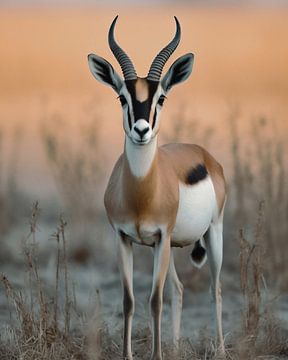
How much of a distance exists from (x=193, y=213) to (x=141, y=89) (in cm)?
119

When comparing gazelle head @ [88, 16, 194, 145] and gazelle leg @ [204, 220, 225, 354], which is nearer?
gazelle head @ [88, 16, 194, 145]

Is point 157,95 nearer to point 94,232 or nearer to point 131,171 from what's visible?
point 131,171

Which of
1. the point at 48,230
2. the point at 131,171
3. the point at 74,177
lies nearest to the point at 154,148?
the point at 131,171

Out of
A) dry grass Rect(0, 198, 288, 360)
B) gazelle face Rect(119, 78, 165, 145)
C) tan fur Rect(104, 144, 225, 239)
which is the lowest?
dry grass Rect(0, 198, 288, 360)

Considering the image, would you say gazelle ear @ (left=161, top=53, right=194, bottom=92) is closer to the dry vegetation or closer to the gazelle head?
the gazelle head

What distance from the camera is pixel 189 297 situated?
10734 mm

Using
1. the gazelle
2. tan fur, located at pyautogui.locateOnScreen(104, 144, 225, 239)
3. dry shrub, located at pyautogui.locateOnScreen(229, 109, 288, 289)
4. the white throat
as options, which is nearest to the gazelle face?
the gazelle

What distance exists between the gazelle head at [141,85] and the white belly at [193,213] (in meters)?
0.79

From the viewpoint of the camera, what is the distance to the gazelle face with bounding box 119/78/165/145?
6.83 meters

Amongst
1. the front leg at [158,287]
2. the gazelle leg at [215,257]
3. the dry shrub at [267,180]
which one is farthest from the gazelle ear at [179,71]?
the dry shrub at [267,180]

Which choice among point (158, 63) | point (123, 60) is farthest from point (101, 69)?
point (158, 63)

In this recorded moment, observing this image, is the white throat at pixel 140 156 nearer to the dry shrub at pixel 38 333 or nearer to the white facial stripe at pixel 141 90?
the white facial stripe at pixel 141 90

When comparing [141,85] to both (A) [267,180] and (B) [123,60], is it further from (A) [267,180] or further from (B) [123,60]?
(A) [267,180]

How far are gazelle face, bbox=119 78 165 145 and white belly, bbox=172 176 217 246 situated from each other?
80 cm
